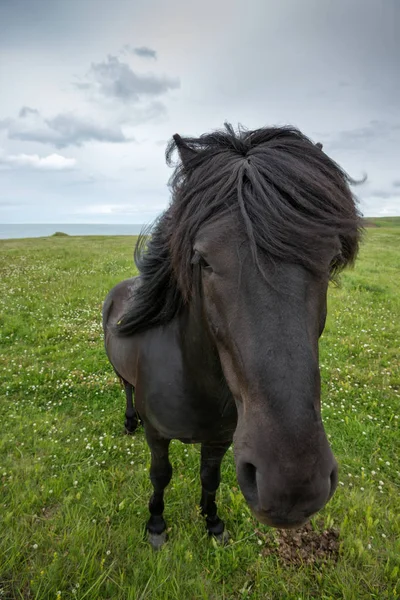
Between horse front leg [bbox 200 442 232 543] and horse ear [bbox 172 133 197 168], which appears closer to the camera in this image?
horse ear [bbox 172 133 197 168]

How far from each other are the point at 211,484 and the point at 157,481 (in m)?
0.56

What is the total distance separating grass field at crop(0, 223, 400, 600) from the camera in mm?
2904

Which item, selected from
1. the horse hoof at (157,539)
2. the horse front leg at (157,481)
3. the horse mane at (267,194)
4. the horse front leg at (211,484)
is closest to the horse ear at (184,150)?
the horse mane at (267,194)

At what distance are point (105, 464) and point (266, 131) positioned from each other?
14.3 feet

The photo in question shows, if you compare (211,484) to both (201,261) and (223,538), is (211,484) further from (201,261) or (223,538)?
(201,261)

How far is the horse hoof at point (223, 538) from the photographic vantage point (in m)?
3.35

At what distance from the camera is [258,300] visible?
1557mm

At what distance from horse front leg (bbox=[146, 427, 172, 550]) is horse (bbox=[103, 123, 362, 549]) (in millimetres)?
475

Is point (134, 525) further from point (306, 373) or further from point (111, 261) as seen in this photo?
point (111, 261)

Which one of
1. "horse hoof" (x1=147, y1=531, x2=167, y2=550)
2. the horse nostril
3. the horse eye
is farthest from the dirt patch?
the horse eye

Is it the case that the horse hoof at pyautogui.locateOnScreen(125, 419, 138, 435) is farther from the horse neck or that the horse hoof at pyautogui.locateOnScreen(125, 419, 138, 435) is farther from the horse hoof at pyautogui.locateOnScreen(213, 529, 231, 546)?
the horse neck

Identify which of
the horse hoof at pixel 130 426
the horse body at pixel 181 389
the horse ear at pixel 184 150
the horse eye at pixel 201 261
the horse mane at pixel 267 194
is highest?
the horse ear at pixel 184 150

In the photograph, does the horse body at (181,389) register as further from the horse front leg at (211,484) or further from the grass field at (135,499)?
the grass field at (135,499)

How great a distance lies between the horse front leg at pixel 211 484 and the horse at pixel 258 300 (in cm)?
53
